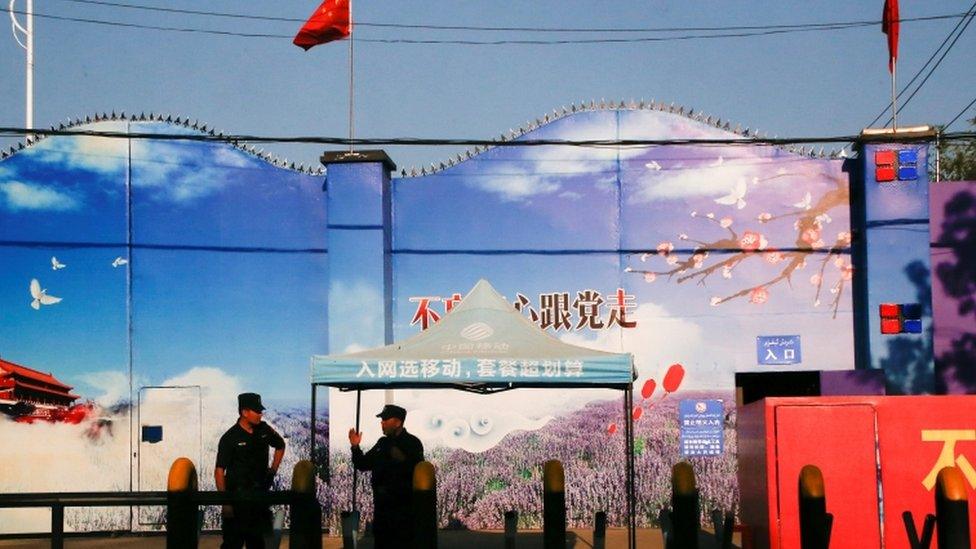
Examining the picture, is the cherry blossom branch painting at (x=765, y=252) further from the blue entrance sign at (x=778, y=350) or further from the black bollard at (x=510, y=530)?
the black bollard at (x=510, y=530)

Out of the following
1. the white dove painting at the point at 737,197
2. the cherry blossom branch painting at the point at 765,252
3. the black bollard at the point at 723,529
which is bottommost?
the black bollard at the point at 723,529

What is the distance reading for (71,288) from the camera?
17.8m

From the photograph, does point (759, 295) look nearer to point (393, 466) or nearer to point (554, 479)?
point (393, 466)

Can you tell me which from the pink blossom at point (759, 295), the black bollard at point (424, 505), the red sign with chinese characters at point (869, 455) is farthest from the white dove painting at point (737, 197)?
the black bollard at point (424, 505)

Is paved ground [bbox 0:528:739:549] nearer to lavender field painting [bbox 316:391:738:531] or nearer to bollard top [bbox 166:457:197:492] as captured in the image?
lavender field painting [bbox 316:391:738:531]

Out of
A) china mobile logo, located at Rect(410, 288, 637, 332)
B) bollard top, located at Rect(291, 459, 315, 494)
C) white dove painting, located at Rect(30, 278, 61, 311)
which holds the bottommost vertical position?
bollard top, located at Rect(291, 459, 315, 494)

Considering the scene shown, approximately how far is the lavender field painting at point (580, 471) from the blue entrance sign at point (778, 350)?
83cm

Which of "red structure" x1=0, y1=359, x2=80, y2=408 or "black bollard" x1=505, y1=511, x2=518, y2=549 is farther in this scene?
"red structure" x1=0, y1=359, x2=80, y2=408

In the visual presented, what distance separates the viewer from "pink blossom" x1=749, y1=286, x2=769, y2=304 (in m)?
17.7

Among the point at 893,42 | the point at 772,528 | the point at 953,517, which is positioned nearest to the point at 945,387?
the point at 893,42

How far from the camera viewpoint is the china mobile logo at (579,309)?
17.8 m

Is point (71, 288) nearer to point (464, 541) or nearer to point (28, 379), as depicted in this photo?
point (28, 379)

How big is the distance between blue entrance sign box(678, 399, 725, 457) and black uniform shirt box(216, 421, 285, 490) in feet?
23.6

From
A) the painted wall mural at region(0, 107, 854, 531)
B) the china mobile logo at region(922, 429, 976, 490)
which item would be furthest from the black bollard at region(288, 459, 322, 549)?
the painted wall mural at region(0, 107, 854, 531)
